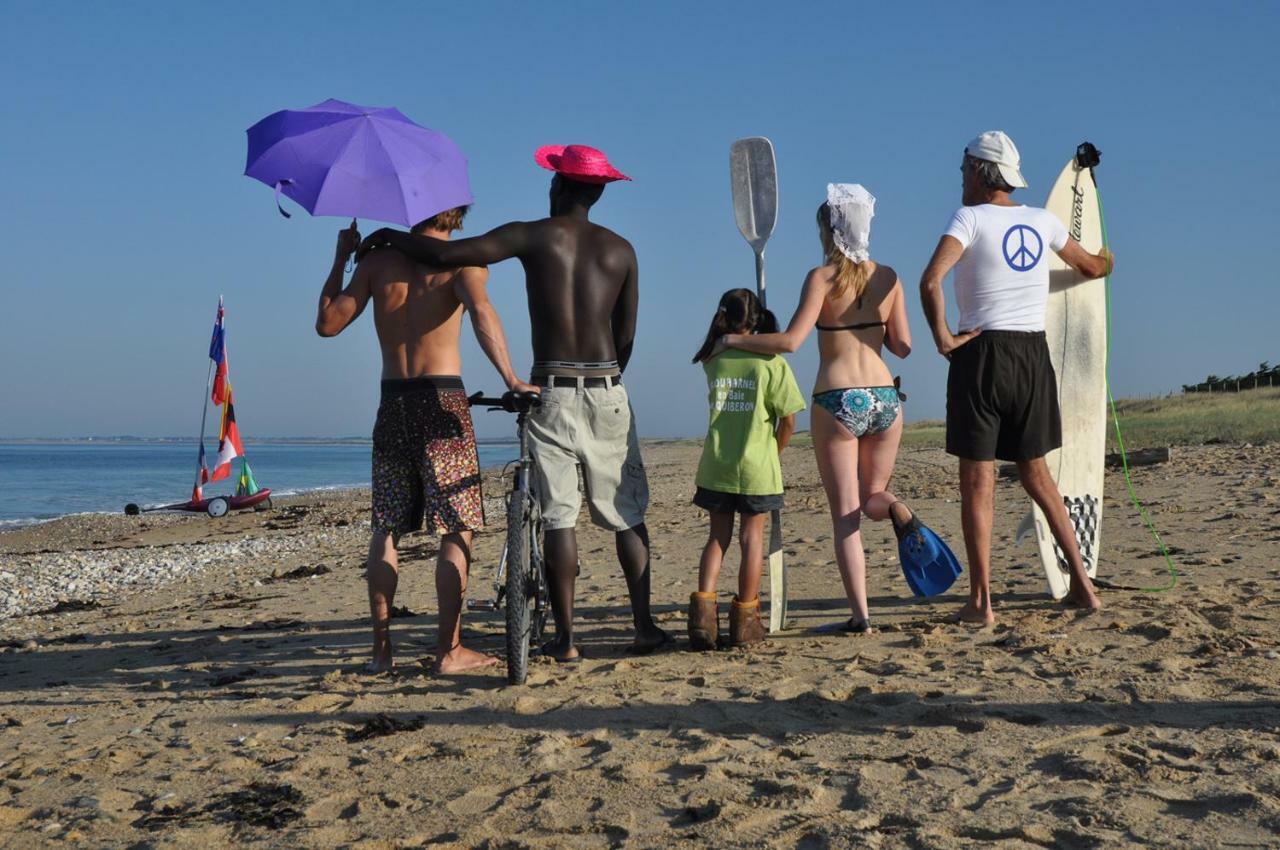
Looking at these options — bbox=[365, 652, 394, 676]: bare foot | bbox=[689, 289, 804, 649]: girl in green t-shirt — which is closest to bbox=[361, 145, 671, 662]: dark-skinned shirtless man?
bbox=[689, 289, 804, 649]: girl in green t-shirt

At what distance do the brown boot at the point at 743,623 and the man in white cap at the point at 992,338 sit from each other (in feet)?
3.22

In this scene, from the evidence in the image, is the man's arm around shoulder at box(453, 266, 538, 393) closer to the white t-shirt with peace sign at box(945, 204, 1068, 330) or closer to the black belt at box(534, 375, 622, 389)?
the black belt at box(534, 375, 622, 389)

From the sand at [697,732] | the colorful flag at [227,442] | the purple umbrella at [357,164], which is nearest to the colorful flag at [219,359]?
the colorful flag at [227,442]

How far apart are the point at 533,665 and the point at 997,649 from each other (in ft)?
6.15

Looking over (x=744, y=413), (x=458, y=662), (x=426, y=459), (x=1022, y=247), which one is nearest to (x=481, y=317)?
(x=426, y=459)

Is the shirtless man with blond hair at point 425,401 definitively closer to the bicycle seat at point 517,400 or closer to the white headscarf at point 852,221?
the bicycle seat at point 517,400

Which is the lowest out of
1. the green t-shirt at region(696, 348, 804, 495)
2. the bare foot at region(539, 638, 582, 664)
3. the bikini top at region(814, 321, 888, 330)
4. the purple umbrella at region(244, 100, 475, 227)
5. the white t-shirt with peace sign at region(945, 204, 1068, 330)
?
the bare foot at region(539, 638, 582, 664)

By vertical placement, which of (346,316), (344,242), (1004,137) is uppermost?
(1004,137)

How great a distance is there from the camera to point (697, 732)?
3385mm

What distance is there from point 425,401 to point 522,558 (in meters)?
0.76

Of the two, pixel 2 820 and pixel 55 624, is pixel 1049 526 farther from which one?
pixel 55 624

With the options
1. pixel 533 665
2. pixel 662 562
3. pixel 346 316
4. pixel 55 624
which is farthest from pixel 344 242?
pixel 55 624

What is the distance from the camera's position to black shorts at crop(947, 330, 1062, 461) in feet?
15.5

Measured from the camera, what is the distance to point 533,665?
4.50 metres
